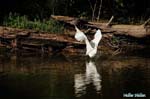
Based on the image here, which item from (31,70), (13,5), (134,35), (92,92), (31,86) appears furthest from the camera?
(13,5)

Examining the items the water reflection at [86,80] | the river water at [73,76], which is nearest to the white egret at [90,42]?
the river water at [73,76]

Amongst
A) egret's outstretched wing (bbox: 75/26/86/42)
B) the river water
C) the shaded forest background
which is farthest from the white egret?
the shaded forest background

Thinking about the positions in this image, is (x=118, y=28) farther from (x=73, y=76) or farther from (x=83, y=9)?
(x=73, y=76)

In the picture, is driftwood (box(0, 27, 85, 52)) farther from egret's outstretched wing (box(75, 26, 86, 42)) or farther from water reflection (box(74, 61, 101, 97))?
water reflection (box(74, 61, 101, 97))

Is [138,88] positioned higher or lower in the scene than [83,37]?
lower

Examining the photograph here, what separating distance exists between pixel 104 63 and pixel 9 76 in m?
5.10

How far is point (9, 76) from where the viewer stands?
1819 centimetres

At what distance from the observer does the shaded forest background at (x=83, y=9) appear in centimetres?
2984

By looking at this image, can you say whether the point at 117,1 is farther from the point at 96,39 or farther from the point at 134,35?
the point at 96,39

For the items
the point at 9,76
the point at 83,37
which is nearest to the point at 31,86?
the point at 9,76

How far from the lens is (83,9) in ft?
104

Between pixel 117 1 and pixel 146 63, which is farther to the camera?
pixel 117 1

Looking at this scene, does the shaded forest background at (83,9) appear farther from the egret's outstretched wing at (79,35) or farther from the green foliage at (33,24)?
the egret's outstretched wing at (79,35)

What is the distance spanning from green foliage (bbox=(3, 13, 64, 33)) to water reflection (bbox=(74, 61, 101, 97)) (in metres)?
6.97
